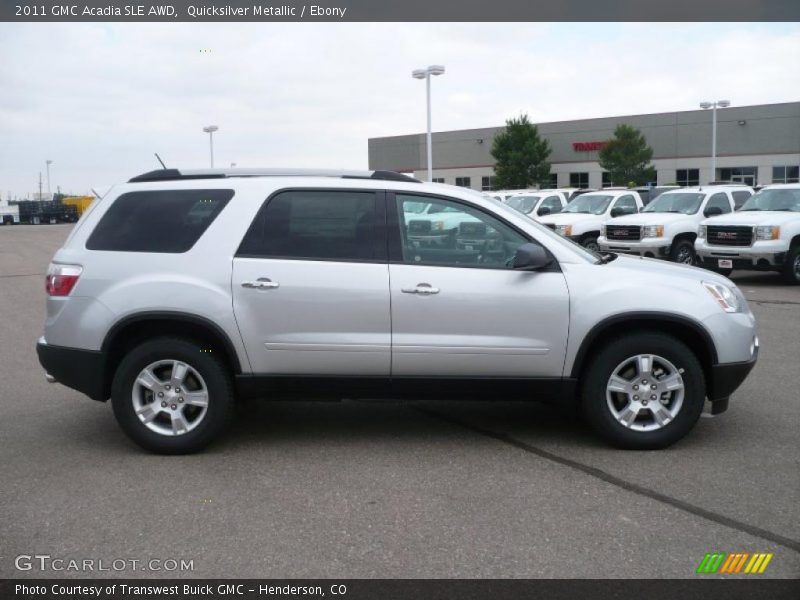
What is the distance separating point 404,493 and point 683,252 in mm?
15233

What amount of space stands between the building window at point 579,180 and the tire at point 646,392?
64.3 meters

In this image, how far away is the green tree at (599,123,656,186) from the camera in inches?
2315

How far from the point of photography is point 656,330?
Answer: 589 centimetres

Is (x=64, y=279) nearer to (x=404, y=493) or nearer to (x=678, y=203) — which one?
(x=404, y=493)

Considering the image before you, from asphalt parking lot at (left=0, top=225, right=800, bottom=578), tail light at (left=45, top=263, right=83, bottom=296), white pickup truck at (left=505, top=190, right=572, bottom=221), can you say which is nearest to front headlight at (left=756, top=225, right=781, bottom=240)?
white pickup truck at (left=505, top=190, right=572, bottom=221)

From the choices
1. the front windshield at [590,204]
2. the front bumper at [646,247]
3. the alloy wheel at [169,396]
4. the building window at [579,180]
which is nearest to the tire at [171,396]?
the alloy wheel at [169,396]

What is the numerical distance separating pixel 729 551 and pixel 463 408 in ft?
10.3

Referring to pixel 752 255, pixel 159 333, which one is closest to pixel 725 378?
pixel 159 333

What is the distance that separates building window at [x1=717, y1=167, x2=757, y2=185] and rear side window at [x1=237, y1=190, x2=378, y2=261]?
5841cm

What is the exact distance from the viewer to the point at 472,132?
247ft

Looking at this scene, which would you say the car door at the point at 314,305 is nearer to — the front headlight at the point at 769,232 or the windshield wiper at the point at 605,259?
the windshield wiper at the point at 605,259
